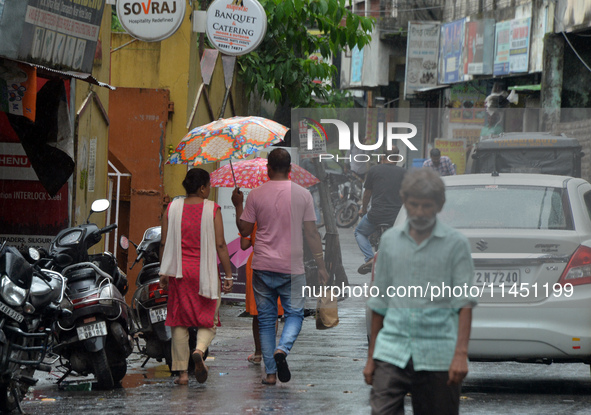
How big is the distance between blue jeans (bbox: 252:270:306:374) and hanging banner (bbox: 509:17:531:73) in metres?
17.7

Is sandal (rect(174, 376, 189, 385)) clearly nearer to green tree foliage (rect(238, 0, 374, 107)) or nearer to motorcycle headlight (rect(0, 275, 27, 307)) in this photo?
motorcycle headlight (rect(0, 275, 27, 307))

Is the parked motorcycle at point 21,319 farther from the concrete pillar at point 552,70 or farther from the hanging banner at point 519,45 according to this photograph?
the hanging banner at point 519,45

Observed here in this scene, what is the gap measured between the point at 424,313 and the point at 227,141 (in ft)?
15.5

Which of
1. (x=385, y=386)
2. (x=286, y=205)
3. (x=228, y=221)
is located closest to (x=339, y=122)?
(x=286, y=205)

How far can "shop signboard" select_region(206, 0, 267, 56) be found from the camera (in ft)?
41.3

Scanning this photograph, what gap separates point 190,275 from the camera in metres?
7.95

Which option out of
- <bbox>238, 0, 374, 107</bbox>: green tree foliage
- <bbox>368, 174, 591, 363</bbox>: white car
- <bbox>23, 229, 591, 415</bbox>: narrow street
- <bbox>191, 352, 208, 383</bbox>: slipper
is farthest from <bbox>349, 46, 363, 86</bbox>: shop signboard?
<bbox>368, 174, 591, 363</bbox>: white car

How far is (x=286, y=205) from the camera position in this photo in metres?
8.03

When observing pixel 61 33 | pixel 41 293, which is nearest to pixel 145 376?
pixel 41 293

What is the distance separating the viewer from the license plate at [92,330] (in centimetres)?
746

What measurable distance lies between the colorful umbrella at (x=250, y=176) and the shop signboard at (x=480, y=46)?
56.3 feet

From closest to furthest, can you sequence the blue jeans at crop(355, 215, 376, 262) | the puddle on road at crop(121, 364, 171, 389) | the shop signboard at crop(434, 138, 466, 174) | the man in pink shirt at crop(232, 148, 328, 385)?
1. the man in pink shirt at crop(232, 148, 328, 385)
2. the puddle on road at crop(121, 364, 171, 389)
3. the shop signboard at crop(434, 138, 466, 174)
4. the blue jeans at crop(355, 215, 376, 262)

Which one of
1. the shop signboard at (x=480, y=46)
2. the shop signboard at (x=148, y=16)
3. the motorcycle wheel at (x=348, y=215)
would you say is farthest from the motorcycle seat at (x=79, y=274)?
the shop signboard at (x=480, y=46)

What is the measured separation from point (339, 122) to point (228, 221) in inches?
217
